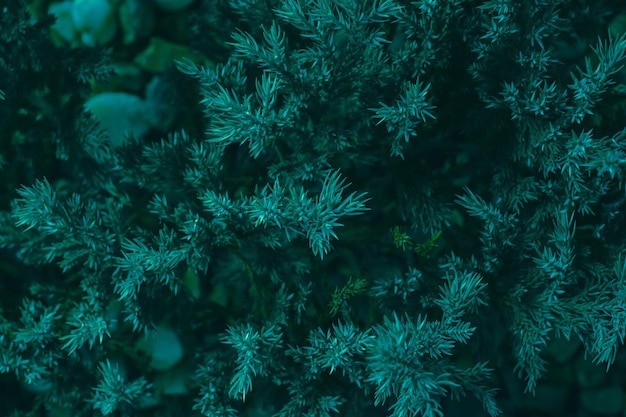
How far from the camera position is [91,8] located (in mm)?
2195

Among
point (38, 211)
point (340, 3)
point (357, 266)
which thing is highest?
point (340, 3)

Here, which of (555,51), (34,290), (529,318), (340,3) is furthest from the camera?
(34,290)

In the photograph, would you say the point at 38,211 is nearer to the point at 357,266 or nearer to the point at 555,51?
the point at 357,266

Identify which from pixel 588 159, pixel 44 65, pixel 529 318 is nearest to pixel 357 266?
pixel 529 318

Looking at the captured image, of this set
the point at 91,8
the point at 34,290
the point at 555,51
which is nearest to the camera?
the point at 555,51

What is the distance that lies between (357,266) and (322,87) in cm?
56

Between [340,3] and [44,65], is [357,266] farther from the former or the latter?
[44,65]

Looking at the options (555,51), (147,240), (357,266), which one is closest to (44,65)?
A: (147,240)

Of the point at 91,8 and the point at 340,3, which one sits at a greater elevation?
A: the point at 340,3

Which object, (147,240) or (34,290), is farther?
(34,290)

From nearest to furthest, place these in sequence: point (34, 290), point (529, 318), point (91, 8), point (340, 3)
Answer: point (340, 3) → point (529, 318) → point (34, 290) → point (91, 8)

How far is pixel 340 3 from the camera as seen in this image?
150cm

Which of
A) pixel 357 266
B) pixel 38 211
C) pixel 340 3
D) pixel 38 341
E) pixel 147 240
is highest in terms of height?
pixel 340 3

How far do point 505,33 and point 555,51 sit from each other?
0.82 ft
